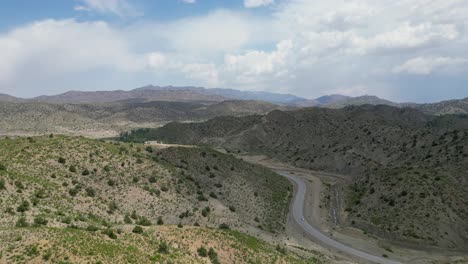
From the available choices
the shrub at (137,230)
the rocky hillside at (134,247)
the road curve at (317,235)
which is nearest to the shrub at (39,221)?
the rocky hillside at (134,247)

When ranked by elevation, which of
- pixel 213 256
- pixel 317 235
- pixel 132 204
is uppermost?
pixel 213 256

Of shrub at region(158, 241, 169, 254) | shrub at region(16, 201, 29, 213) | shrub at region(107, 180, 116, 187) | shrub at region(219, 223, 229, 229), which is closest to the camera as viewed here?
shrub at region(158, 241, 169, 254)

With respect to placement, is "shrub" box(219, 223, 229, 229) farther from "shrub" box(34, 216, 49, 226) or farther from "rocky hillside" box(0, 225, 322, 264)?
"shrub" box(34, 216, 49, 226)

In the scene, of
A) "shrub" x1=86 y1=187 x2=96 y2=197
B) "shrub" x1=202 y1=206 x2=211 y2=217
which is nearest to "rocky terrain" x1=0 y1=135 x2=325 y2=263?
"shrub" x1=86 y1=187 x2=96 y2=197

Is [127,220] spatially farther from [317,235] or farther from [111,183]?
[317,235]

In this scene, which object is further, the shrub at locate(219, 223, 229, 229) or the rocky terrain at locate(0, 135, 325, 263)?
the shrub at locate(219, 223, 229, 229)

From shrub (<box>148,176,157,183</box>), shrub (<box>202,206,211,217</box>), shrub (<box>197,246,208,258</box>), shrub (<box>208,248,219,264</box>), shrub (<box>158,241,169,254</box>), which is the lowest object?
shrub (<box>202,206,211,217</box>)

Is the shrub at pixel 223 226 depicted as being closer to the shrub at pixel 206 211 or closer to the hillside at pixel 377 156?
the shrub at pixel 206 211

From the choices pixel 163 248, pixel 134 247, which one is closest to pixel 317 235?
pixel 163 248

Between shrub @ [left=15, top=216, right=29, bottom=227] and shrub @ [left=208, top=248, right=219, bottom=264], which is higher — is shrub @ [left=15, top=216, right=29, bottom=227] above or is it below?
above

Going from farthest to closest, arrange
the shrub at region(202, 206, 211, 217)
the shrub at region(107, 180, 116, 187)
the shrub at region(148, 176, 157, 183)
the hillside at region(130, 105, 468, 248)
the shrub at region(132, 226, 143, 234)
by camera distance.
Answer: the hillside at region(130, 105, 468, 248), the shrub at region(148, 176, 157, 183), the shrub at region(202, 206, 211, 217), the shrub at region(107, 180, 116, 187), the shrub at region(132, 226, 143, 234)
